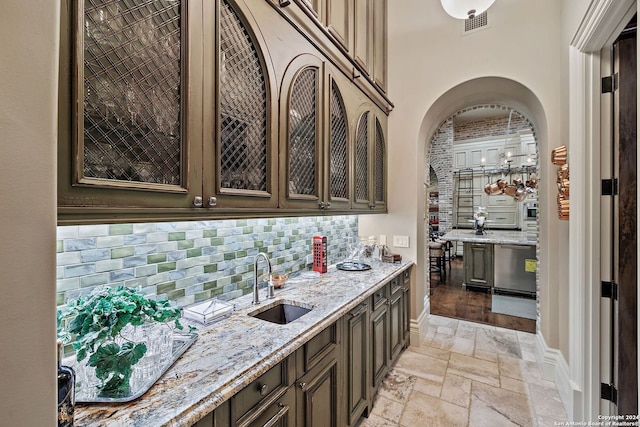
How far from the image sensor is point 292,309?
167cm

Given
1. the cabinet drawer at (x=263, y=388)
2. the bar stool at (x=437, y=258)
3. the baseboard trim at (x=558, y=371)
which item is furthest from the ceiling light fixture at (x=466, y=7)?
the bar stool at (x=437, y=258)

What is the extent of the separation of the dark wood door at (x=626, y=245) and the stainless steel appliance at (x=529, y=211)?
639cm

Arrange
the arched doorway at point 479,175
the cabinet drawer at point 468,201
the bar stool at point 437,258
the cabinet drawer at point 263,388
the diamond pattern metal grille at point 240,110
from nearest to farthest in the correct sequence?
the cabinet drawer at point 263,388
the diamond pattern metal grille at point 240,110
the bar stool at point 437,258
the arched doorway at point 479,175
the cabinet drawer at point 468,201

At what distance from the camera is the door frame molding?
5.74 ft

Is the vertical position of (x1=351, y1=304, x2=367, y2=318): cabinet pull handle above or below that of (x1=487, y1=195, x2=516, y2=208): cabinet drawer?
below

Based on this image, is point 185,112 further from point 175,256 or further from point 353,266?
point 353,266

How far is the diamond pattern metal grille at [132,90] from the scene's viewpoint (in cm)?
78

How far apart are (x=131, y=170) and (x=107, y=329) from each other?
1.60 ft

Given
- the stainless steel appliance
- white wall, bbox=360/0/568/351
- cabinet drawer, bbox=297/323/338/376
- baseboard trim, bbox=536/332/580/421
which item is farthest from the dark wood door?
the stainless steel appliance

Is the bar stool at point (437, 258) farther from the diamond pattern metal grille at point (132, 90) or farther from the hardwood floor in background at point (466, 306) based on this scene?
the diamond pattern metal grille at point (132, 90)

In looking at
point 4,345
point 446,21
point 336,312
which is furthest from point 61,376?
point 446,21

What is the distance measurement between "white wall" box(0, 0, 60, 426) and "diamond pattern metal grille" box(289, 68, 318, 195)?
44.6 inches

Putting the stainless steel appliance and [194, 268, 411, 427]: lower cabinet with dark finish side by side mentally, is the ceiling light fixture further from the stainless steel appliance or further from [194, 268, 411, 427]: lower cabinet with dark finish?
the stainless steel appliance

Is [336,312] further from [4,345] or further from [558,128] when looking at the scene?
[558,128]
